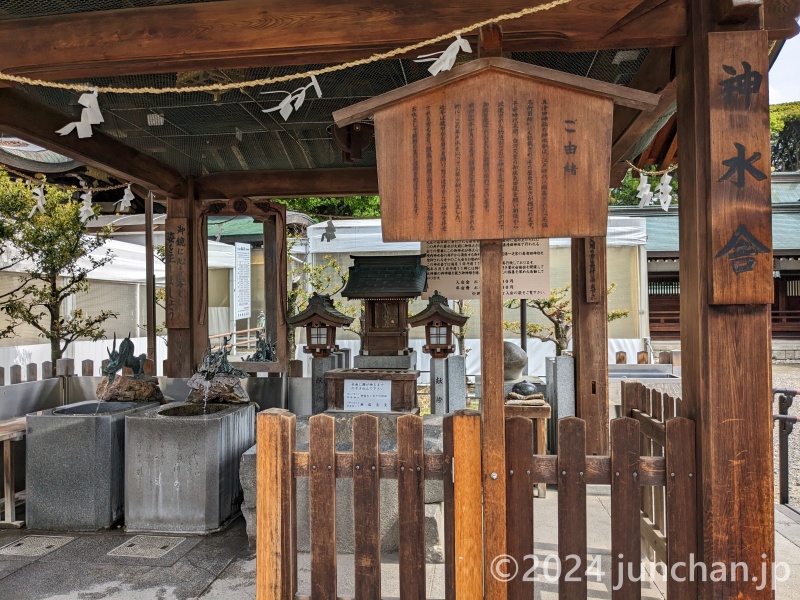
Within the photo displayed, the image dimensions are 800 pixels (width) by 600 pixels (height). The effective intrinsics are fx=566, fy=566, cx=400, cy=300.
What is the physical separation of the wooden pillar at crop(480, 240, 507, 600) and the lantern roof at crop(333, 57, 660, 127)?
→ 0.97 metres

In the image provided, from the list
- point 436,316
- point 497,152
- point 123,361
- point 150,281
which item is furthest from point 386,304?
point 497,152

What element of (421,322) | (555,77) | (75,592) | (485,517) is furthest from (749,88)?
(75,592)

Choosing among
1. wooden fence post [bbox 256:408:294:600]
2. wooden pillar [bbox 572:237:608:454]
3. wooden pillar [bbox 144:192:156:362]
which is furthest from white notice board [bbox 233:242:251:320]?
wooden fence post [bbox 256:408:294:600]

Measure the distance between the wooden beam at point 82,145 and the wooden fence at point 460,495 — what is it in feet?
11.7

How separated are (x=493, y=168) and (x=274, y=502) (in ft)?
6.66

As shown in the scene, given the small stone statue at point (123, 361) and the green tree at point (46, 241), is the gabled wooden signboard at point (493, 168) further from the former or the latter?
the green tree at point (46, 241)

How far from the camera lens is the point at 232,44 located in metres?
3.25

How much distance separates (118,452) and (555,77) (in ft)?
15.0

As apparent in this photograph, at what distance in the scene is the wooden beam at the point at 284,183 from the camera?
7.43 m

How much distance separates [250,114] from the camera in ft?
17.8

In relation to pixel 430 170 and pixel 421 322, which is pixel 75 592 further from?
pixel 421 322

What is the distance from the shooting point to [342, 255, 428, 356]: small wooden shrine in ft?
20.9

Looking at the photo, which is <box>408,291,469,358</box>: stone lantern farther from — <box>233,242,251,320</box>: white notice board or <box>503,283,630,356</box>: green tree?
<box>233,242,251,320</box>: white notice board

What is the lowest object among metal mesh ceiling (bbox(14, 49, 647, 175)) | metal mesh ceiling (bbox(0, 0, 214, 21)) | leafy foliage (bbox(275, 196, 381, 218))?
metal mesh ceiling (bbox(0, 0, 214, 21))
